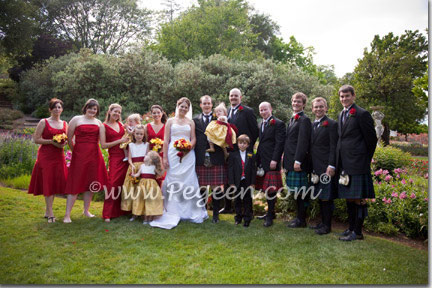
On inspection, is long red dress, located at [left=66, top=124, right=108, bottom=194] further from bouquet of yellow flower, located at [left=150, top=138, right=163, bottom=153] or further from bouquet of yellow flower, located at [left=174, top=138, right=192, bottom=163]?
bouquet of yellow flower, located at [left=174, top=138, right=192, bottom=163]

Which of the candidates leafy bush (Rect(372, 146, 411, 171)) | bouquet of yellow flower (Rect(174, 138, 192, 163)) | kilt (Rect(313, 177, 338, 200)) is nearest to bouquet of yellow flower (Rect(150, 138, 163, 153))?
bouquet of yellow flower (Rect(174, 138, 192, 163))

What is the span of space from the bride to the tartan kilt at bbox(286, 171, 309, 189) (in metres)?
1.60

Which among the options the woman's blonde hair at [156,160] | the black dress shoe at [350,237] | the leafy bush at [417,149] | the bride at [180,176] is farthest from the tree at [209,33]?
the black dress shoe at [350,237]

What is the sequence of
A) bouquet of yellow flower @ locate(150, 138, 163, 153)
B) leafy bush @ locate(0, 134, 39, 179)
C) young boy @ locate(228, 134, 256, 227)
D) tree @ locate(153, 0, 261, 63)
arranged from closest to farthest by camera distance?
1. young boy @ locate(228, 134, 256, 227)
2. bouquet of yellow flower @ locate(150, 138, 163, 153)
3. leafy bush @ locate(0, 134, 39, 179)
4. tree @ locate(153, 0, 261, 63)

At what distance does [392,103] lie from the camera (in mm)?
11828

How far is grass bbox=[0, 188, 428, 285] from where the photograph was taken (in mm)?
3299

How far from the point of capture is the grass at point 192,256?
330 cm

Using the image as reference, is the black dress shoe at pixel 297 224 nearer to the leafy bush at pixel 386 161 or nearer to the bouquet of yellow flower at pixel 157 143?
the bouquet of yellow flower at pixel 157 143

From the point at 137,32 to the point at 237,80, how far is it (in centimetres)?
1815

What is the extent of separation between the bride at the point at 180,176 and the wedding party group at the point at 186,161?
0.06 feet

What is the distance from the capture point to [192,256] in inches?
149

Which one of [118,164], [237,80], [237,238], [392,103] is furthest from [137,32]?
[237,238]

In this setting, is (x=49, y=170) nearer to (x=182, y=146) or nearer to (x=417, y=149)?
(x=182, y=146)

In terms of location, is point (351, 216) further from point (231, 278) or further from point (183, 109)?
point (183, 109)
